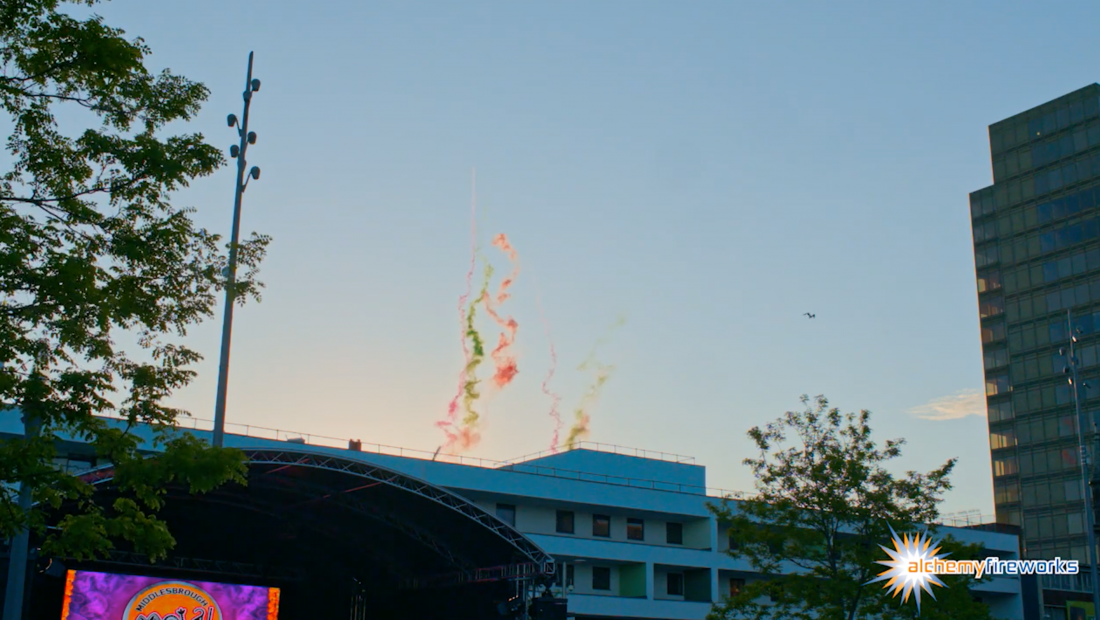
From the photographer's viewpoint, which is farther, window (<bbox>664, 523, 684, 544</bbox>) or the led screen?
window (<bbox>664, 523, 684, 544</bbox>)

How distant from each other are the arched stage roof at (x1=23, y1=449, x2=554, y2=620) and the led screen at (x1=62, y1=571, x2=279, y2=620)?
3.89ft

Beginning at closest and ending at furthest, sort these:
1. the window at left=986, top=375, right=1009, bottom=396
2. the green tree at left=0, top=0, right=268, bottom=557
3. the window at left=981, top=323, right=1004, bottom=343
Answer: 1. the green tree at left=0, top=0, right=268, bottom=557
2. the window at left=986, top=375, right=1009, bottom=396
3. the window at left=981, top=323, right=1004, bottom=343

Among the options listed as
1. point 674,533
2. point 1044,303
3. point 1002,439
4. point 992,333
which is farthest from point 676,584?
point 992,333

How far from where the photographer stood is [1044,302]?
84438mm

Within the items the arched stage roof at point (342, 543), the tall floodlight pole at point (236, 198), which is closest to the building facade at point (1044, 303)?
the arched stage roof at point (342, 543)

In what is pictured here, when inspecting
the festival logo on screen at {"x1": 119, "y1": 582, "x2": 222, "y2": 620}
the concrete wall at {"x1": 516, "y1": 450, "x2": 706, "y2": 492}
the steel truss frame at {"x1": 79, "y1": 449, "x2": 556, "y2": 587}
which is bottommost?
the festival logo on screen at {"x1": 119, "y1": 582, "x2": 222, "y2": 620}

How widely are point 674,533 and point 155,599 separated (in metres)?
28.5

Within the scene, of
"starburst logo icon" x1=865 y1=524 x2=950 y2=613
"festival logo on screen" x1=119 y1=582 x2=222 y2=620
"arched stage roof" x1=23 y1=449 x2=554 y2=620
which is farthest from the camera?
"arched stage roof" x1=23 y1=449 x2=554 y2=620

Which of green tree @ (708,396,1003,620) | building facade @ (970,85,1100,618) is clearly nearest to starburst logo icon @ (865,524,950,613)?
green tree @ (708,396,1003,620)

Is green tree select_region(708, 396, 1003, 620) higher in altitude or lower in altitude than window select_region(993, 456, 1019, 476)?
lower

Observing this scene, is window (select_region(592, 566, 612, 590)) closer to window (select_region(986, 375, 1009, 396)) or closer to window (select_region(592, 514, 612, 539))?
window (select_region(592, 514, 612, 539))

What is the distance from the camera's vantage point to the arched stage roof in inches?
1233

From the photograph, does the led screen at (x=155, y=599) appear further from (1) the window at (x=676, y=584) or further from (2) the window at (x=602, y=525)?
(1) the window at (x=676, y=584)

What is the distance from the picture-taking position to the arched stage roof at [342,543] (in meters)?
31.3
